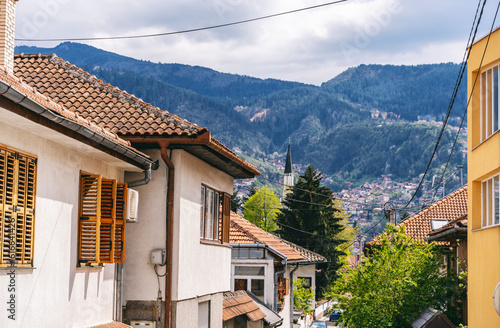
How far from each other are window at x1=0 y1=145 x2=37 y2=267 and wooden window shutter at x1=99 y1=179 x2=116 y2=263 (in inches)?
99.5

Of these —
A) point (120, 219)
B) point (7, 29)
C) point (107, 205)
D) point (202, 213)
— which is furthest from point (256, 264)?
point (7, 29)

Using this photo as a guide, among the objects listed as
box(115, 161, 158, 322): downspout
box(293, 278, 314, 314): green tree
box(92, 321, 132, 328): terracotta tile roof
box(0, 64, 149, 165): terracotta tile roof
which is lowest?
box(293, 278, 314, 314): green tree

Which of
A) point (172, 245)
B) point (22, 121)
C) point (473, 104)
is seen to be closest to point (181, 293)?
point (172, 245)

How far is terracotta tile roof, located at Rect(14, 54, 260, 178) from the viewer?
1385 cm

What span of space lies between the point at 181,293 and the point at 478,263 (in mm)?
7439

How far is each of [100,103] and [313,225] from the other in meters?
53.1

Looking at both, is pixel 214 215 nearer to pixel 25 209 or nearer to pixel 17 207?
pixel 25 209

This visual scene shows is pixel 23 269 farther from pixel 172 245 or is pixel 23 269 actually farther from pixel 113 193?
pixel 172 245

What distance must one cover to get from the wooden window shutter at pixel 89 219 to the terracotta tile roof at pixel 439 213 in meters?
26.7

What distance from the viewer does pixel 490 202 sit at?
16.8 metres

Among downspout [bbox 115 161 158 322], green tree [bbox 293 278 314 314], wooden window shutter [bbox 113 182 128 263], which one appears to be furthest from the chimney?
green tree [bbox 293 278 314 314]

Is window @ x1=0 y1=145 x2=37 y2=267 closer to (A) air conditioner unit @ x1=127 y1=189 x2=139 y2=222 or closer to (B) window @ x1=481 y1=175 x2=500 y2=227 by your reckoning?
(A) air conditioner unit @ x1=127 y1=189 x2=139 y2=222

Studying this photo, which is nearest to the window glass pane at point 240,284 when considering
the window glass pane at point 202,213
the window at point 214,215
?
the window at point 214,215

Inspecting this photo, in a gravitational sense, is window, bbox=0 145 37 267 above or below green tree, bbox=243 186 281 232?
below
